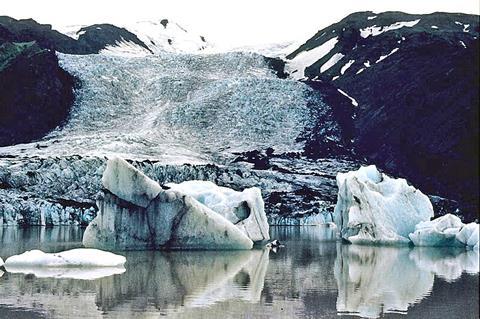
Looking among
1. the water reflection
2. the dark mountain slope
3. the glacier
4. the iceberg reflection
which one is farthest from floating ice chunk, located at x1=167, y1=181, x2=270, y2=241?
the dark mountain slope

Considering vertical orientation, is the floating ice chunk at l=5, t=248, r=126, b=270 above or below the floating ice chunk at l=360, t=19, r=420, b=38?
below

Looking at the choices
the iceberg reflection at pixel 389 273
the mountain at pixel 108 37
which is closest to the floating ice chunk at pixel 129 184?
the iceberg reflection at pixel 389 273

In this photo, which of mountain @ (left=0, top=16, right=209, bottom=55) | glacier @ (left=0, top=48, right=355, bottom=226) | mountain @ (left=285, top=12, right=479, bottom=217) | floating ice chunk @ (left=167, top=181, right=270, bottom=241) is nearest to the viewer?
floating ice chunk @ (left=167, top=181, right=270, bottom=241)

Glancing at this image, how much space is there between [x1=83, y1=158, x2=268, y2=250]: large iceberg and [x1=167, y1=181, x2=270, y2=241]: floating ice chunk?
1705mm

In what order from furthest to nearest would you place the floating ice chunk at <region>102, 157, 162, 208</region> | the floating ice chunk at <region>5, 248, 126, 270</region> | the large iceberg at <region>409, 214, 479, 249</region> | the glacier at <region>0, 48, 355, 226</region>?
the glacier at <region>0, 48, 355, 226</region> → the large iceberg at <region>409, 214, 479, 249</region> → the floating ice chunk at <region>102, 157, 162, 208</region> → the floating ice chunk at <region>5, 248, 126, 270</region>

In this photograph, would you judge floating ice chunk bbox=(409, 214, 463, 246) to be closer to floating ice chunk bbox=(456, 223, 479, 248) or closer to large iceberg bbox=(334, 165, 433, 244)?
floating ice chunk bbox=(456, 223, 479, 248)

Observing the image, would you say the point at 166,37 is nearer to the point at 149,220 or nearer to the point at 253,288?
the point at 149,220

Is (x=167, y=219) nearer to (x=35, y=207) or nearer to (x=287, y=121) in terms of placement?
(x=35, y=207)

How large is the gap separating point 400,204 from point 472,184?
2239 cm

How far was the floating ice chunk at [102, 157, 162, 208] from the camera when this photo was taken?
77.5ft

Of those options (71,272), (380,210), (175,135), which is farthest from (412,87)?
(71,272)

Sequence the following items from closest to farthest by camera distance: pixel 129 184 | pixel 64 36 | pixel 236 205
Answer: pixel 129 184
pixel 236 205
pixel 64 36

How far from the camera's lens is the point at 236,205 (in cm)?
2767

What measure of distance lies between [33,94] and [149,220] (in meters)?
50.3
